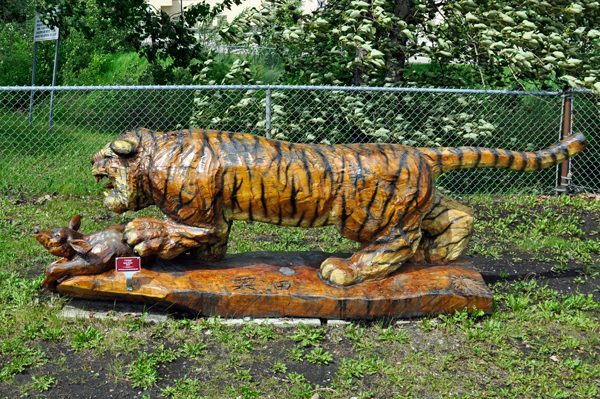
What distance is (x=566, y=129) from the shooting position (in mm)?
7383

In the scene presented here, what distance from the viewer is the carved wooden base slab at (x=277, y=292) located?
406 centimetres

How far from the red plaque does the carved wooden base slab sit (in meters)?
0.13

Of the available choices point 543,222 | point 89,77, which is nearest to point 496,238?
point 543,222

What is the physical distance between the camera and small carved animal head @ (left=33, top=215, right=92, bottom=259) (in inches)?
156

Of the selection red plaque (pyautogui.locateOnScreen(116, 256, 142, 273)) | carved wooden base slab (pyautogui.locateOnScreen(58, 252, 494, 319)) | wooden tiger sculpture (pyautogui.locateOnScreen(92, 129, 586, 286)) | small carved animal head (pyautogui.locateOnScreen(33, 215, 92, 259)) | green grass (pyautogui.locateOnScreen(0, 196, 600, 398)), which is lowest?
green grass (pyautogui.locateOnScreen(0, 196, 600, 398))

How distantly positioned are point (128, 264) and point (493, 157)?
9.37 ft

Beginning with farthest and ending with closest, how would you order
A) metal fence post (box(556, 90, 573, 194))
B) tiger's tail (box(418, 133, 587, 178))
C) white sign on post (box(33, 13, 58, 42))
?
1. white sign on post (box(33, 13, 58, 42))
2. metal fence post (box(556, 90, 573, 194))
3. tiger's tail (box(418, 133, 587, 178))

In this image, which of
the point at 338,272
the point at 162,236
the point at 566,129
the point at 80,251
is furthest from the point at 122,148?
the point at 566,129

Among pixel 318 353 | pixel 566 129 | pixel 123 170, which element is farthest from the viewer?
pixel 566 129

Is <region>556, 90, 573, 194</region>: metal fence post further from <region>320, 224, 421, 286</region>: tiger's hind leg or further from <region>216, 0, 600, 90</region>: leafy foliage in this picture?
<region>320, 224, 421, 286</region>: tiger's hind leg

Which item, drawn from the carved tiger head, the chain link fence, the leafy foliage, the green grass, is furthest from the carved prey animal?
the leafy foliage

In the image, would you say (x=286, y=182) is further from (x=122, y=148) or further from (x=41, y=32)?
(x=41, y=32)

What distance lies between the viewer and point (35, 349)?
385 centimetres

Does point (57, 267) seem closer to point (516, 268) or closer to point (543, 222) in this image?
point (516, 268)
